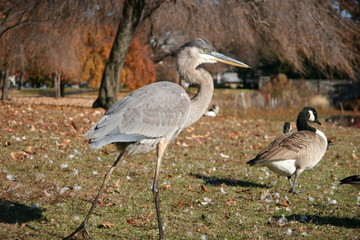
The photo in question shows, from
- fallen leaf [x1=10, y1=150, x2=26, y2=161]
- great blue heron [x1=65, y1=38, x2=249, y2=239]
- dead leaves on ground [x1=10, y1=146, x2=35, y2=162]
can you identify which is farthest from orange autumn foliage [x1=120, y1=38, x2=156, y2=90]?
great blue heron [x1=65, y1=38, x2=249, y2=239]

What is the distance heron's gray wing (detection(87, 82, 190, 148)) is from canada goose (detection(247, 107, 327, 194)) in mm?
2549

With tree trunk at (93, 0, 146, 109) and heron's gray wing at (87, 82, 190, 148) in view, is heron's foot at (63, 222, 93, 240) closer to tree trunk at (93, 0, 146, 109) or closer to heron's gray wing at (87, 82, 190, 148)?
heron's gray wing at (87, 82, 190, 148)

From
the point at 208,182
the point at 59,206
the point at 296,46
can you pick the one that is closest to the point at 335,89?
the point at 296,46

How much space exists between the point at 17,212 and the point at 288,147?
5011 millimetres

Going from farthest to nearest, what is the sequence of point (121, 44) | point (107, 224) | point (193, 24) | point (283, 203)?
point (121, 44), point (193, 24), point (283, 203), point (107, 224)

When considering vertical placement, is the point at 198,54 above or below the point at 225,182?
above

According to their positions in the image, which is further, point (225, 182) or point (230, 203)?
point (225, 182)

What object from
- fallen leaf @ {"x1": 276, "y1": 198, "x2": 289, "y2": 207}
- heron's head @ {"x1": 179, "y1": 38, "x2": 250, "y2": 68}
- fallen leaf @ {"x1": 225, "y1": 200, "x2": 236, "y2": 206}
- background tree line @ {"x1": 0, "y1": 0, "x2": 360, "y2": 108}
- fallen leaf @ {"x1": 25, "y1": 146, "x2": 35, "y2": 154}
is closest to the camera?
heron's head @ {"x1": 179, "y1": 38, "x2": 250, "y2": 68}

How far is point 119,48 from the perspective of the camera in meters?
21.9

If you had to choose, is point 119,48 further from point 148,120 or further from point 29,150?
point 148,120

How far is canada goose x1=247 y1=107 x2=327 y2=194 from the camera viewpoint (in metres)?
8.54

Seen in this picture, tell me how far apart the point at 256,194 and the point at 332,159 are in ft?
17.4

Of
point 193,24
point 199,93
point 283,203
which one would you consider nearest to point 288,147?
point 283,203

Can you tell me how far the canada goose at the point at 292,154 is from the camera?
28.0 feet
